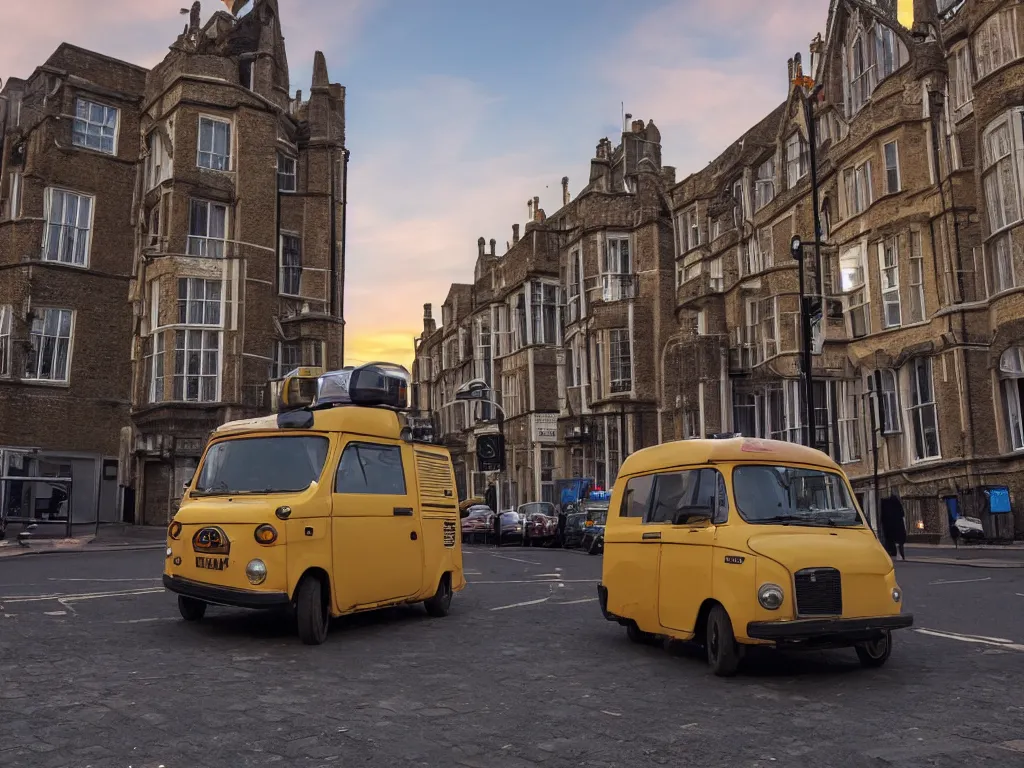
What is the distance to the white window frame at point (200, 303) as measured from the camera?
3619 cm

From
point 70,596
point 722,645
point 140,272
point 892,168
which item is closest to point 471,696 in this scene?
point 722,645

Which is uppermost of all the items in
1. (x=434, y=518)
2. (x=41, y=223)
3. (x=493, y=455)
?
(x=41, y=223)

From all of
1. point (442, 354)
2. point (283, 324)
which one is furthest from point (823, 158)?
point (442, 354)

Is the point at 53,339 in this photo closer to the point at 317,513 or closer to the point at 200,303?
the point at 200,303

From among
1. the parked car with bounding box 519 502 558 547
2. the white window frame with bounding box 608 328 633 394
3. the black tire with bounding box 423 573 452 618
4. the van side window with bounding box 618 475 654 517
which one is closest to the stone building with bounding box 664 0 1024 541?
the white window frame with bounding box 608 328 633 394

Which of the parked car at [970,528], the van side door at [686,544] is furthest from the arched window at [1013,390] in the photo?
the van side door at [686,544]

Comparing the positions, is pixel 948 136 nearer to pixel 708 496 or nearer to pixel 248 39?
pixel 708 496

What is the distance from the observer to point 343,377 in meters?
11.2

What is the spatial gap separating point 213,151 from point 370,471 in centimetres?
3070

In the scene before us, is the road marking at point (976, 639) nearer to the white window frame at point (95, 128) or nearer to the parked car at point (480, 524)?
the parked car at point (480, 524)

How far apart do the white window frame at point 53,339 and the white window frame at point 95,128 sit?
690 centimetres

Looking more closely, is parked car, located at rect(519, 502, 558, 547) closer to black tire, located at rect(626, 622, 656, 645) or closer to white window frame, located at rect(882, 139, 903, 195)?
white window frame, located at rect(882, 139, 903, 195)

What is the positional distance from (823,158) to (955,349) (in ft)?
31.2

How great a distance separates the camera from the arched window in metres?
24.5
